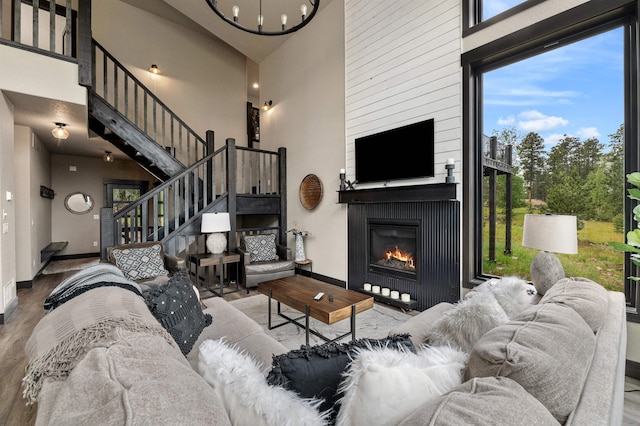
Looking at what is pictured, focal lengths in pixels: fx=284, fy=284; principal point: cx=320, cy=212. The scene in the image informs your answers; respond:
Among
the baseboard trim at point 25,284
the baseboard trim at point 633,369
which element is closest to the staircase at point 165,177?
the baseboard trim at point 25,284

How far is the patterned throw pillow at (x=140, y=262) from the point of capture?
3.38 m

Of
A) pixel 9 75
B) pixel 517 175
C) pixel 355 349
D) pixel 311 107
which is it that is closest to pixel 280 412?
pixel 355 349

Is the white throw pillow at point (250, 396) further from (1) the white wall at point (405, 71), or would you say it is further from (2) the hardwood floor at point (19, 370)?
(1) the white wall at point (405, 71)

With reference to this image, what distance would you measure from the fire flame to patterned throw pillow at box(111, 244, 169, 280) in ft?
9.81

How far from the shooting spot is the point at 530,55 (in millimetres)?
2805

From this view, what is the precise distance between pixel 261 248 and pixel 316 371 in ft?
13.1

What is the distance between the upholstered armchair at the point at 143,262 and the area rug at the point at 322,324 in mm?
991

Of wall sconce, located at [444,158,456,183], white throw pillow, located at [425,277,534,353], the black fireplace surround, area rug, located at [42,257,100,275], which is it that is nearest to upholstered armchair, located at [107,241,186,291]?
the black fireplace surround

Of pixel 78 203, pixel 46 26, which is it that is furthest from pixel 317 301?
pixel 78 203

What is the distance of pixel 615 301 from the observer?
5.16 ft

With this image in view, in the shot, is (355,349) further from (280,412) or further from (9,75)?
(9,75)

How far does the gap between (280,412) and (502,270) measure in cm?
312

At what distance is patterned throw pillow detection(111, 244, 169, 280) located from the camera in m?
3.38

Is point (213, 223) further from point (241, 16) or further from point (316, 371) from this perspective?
point (241, 16)
